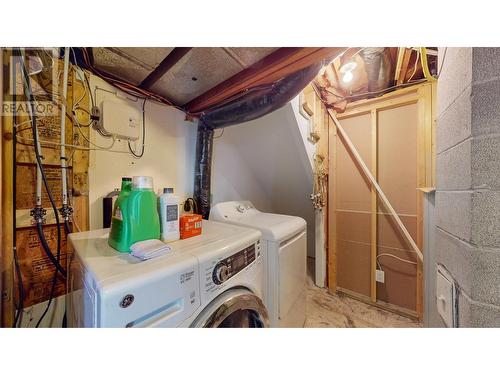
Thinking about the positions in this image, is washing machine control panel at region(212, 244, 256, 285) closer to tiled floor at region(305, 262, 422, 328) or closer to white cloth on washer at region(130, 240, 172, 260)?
white cloth on washer at region(130, 240, 172, 260)

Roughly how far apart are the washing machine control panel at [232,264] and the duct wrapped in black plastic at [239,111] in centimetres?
68

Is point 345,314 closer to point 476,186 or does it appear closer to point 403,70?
point 476,186

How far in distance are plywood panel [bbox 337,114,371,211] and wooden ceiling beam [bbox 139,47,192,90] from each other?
1609 millimetres

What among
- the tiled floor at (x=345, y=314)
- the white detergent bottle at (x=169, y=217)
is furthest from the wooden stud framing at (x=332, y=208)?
the white detergent bottle at (x=169, y=217)

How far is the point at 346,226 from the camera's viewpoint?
5.86 feet

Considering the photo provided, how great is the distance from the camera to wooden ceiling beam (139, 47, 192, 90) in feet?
2.54

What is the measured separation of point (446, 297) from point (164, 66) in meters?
1.46

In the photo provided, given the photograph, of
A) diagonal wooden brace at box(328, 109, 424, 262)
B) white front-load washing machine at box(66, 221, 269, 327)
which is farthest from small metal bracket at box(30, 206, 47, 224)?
diagonal wooden brace at box(328, 109, 424, 262)

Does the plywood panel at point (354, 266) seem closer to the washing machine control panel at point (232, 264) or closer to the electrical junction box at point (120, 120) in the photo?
the washing machine control panel at point (232, 264)

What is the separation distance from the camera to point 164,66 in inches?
34.6
